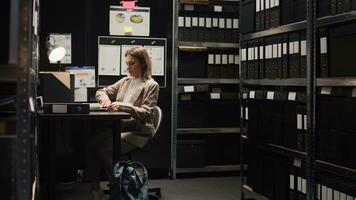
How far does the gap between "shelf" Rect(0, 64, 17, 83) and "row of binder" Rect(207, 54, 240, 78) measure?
331 centimetres

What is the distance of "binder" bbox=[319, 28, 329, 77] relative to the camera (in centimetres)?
297

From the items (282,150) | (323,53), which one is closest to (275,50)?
(323,53)

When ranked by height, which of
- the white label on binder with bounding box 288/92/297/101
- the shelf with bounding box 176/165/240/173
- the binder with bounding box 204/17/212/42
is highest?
the binder with bounding box 204/17/212/42

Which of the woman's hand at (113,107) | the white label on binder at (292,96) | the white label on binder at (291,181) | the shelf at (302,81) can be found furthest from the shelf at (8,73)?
the white label on binder at (291,181)

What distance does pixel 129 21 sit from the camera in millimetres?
5004

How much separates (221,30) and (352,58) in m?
2.48

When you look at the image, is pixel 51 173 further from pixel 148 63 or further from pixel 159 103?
pixel 159 103

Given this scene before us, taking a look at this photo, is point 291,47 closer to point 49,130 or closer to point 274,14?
point 274,14

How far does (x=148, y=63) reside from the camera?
13.2 ft

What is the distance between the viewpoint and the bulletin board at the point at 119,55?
4.92 meters

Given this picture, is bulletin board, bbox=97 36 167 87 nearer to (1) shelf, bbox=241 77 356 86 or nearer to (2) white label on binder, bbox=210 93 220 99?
(2) white label on binder, bbox=210 93 220 99

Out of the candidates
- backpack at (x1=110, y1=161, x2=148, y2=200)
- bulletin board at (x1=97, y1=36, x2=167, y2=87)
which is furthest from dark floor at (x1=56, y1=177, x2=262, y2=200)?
bulletin board at (x1=97, y1=36, x2=167, y2=87)

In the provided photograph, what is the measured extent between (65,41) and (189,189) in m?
1.93

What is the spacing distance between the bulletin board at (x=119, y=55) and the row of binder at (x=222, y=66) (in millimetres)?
493
